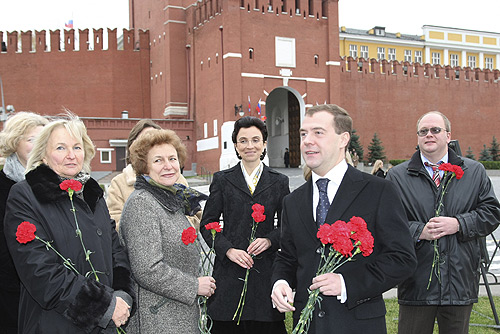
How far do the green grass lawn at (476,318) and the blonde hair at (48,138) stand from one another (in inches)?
102

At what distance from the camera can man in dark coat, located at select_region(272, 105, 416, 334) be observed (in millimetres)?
2047

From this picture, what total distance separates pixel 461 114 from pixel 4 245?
31963 millimetres

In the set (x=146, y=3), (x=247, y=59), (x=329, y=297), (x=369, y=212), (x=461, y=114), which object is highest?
(x=146, y=3)

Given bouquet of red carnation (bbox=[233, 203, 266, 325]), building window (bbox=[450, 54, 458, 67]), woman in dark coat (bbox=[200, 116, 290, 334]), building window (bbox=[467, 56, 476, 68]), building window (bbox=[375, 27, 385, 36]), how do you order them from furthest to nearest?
building window (bbox=[467, 56, 476, 68]) < building window (bbox=[450, 54, 458, 67]) < building window (bbox=[375, 27, 385, 36]) < woman in dark coat (bbox=[200, 116, 290, 334]) < bouquet of red carnation (bbox=[233, 203, 266, 325])

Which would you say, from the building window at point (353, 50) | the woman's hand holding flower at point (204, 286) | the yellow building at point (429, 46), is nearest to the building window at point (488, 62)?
the yellow building at point (429, 46)

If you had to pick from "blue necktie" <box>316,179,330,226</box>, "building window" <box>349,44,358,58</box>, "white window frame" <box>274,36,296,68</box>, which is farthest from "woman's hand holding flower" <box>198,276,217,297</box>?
"building window" <box>349,44,358,58</box>

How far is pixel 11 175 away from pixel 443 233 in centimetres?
247

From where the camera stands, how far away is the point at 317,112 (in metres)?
2.26

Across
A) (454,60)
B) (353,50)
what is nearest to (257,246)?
(353,50)

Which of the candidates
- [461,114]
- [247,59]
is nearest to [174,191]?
[247,59]

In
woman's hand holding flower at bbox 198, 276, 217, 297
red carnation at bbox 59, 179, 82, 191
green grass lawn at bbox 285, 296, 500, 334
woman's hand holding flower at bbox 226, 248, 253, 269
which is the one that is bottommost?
green grass lawn at bbox 285, 296, 500, 334

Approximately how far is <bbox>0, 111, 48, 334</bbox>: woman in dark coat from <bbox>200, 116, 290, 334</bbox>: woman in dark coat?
1.08 m

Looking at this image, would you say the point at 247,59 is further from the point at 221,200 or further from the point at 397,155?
the point at 221,200

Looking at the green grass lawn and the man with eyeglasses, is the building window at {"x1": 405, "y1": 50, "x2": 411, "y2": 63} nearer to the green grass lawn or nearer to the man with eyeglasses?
the green grass lawn
